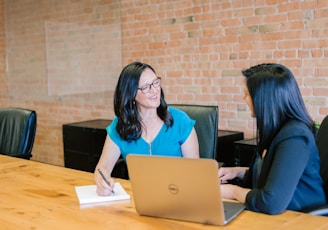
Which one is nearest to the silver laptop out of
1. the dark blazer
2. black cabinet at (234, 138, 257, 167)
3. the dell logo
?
the dell logo

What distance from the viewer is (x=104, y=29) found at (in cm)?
472

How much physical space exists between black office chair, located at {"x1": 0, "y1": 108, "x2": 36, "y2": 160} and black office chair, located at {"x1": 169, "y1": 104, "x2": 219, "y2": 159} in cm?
137

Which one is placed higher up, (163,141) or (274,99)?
(274,99)

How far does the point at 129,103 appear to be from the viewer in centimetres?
241

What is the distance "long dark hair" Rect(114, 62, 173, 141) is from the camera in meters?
2.38

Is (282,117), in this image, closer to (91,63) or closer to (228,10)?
(228,10)

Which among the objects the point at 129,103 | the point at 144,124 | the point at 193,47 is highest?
the point at 193,47

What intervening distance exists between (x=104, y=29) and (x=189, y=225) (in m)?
3.45

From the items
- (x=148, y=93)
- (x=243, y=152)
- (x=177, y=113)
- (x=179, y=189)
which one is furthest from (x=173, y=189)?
(x=243, y=152)

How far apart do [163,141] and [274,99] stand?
84 centimetres

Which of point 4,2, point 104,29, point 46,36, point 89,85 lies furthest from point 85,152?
point 4,2

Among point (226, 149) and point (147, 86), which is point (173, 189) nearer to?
point (147, 86)

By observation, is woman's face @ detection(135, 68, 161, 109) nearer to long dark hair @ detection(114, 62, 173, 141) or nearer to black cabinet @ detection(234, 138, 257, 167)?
long dark hair @ detection(114, 62, 173, 141)

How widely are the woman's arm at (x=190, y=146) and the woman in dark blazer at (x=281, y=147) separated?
632 mm
